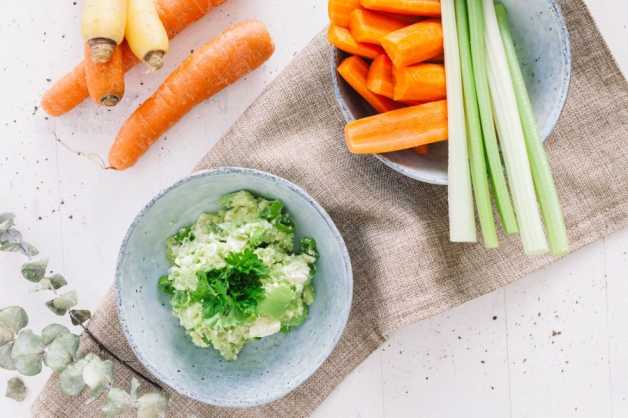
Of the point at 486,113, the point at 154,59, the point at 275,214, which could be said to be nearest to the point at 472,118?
the point at 486,113

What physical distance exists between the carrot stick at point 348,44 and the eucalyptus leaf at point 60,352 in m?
0.76

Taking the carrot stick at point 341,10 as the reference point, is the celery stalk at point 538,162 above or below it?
below

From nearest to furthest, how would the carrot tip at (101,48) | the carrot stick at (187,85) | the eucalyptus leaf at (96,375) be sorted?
the eucalyptus leaf at (96,375), the carrot tip at (101,48), the carrot stick at (187,85)

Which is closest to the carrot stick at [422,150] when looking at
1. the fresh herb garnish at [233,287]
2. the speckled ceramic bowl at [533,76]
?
the speckled ceramic bowl at [533,76]

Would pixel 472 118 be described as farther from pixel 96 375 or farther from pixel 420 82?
pixel 96 375

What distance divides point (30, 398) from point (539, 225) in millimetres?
1193

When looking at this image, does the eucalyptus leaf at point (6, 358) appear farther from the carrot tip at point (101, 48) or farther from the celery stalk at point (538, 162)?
the celery stalk at point (538, 162)

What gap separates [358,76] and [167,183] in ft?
1.75

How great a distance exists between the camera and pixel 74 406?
1.71 meters

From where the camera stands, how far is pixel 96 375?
1.46 meters

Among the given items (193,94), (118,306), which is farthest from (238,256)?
(193,94)

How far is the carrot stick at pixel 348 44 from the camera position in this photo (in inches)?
60.9

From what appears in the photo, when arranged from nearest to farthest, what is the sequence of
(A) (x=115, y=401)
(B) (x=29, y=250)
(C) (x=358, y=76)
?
(A) (x=115, y=401) < (C) (x=358, y=76) < (B) (x=29, y=250)

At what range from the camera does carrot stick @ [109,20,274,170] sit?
176cm
